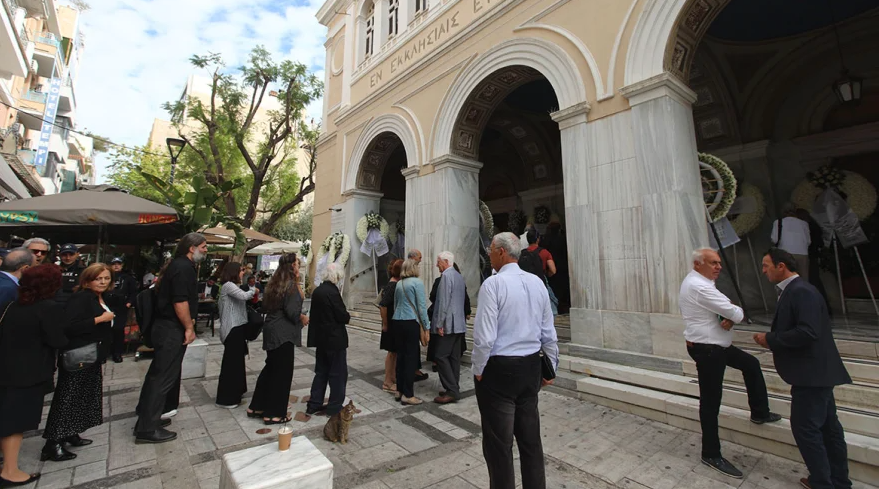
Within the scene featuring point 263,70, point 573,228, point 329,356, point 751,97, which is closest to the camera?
point 329,356

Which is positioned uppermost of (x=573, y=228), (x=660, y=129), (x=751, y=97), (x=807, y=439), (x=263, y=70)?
(x=263, y=70)

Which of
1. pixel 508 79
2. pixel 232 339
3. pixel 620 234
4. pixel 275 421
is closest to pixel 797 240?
pixel 620 234

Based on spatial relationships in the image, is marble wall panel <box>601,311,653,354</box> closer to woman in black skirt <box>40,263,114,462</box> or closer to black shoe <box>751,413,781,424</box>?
black shoe <box>751,413,781,424</box>

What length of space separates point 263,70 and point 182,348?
50.1 feet

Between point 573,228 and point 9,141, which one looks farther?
point 9,141

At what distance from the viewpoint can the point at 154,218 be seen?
5.89 m

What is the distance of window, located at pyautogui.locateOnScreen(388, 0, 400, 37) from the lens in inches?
436

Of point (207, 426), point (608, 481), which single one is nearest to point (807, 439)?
point (608, 481)

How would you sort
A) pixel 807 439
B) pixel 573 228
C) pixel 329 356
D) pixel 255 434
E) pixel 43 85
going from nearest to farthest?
pixel 807 439
pixel 255 434
pixel 329 356
pixel 573 228
pixel 43 85

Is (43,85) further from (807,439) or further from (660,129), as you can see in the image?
(807,439)

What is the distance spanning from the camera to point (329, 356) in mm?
4102

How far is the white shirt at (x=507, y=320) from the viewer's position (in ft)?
7.74

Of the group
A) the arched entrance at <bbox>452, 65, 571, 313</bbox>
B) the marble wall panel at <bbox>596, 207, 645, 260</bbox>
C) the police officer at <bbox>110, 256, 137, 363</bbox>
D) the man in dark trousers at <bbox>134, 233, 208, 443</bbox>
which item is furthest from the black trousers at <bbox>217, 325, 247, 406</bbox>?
the arched entrance at <bbox>452, 65, 571, 313</bbox>

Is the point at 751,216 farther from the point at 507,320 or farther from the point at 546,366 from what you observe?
the point at 507,320
